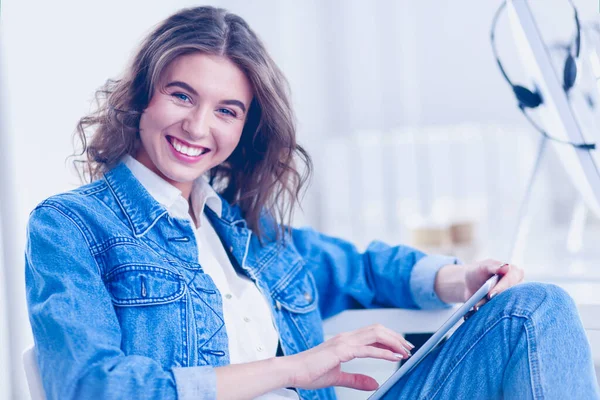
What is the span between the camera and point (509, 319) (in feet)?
3.04

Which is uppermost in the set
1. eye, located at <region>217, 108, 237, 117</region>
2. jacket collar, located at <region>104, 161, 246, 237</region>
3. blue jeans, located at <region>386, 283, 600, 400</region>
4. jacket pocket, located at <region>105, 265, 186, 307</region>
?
eye, located at <region>217, 108, 237, 117</region>

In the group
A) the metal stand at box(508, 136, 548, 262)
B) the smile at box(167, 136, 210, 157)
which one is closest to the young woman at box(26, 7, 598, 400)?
the smile at box(167, 136, 210, 157)

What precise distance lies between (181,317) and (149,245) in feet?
0.40

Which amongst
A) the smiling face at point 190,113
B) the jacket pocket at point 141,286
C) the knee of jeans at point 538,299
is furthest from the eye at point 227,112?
the knee of jeans at point 538,299

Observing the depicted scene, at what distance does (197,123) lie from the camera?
1.05m

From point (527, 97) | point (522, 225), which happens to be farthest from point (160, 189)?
point (522, 225)

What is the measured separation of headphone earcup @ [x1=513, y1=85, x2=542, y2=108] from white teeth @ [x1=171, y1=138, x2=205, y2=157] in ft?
1.98

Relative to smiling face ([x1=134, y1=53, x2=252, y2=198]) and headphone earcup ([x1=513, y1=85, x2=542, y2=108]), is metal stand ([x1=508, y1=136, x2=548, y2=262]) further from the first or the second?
smiling face ([x1=134, y1=53, x2=252, y2=198])

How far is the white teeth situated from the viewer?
107 cm

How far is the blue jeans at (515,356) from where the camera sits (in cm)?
86

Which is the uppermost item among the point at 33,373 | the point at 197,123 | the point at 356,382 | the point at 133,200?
the point at 197,123

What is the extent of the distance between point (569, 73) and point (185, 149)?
641 millimetres

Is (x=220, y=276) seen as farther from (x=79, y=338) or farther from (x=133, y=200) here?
(x=79, y=338)

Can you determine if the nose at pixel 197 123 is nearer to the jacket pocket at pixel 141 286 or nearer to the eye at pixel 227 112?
the eye at pixel 227 112
